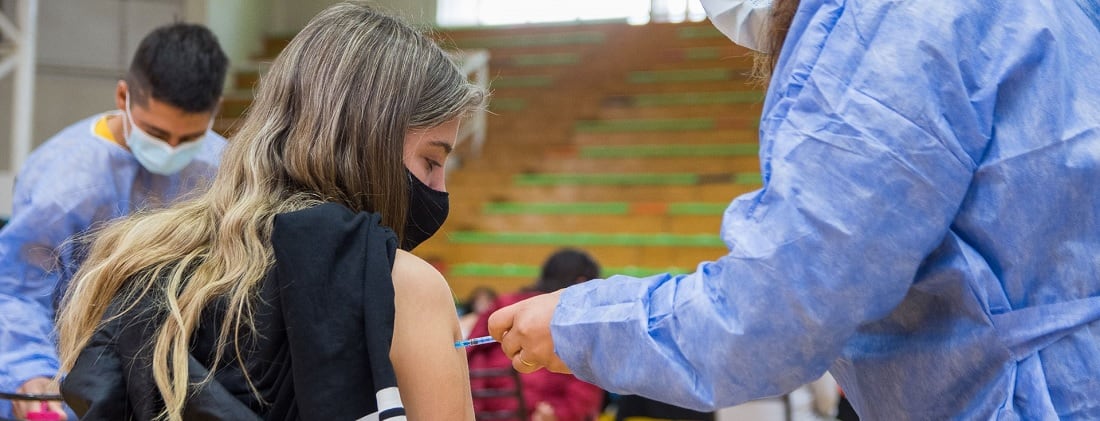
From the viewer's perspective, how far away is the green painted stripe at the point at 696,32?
9.10 m

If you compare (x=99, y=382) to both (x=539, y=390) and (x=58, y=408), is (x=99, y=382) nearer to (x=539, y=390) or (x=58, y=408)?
(x=58, y=408)

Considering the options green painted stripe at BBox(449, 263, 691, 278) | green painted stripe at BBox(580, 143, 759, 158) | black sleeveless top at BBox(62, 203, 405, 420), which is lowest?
green painted stripe at BBox(449, 263, 691, 278)

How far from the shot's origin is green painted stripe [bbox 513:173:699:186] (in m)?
7.47

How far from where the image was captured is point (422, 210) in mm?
1329

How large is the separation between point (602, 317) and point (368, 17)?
53 centimetres

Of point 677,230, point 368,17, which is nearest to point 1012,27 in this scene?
point 368,17

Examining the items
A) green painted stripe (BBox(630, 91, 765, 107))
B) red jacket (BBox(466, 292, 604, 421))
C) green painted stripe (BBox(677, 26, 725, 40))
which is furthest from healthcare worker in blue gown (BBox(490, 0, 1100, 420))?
green painted stripe (BBox(677, 26, 725, 40))

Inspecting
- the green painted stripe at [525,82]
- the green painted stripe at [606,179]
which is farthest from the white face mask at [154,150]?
the green painted stripe at [525,82]

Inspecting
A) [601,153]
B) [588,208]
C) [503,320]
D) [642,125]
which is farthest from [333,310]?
[642,125]

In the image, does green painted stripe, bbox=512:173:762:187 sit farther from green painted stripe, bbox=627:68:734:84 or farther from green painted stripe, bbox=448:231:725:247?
green painted stripe, bbox=627:68:734:84

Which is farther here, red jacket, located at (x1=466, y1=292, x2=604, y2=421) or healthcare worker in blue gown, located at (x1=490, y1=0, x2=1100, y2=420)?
red jacket, located at (x1=466, y1=292, x2=604, y2=421)

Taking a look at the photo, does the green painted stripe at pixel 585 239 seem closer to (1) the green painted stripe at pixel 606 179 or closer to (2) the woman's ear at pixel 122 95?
(1) the green painted stripe at pixel 606 179

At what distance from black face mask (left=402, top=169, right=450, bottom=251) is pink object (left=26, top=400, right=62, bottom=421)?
88 cm

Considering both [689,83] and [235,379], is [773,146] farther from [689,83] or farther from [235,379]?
[689,83]
